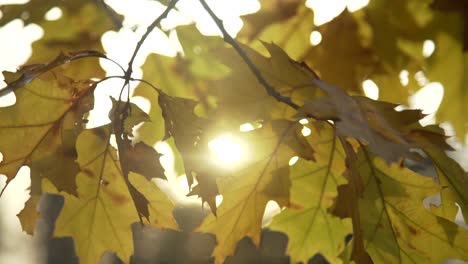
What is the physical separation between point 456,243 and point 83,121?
23.7 inches

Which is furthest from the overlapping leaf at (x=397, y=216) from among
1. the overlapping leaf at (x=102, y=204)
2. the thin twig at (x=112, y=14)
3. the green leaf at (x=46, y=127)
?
the thin twig at (x=112, y=14)

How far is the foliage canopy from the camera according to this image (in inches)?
39.9

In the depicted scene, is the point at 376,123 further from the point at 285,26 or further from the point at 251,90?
the point at 285,26

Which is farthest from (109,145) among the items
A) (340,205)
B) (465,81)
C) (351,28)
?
(465,81)

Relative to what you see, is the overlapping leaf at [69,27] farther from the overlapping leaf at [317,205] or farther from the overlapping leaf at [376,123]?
the overlapping leaf at [376,123]

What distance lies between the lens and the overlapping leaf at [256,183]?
3.38ft

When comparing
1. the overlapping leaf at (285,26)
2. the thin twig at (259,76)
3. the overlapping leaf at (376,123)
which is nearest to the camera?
the overlapping leaf at (376,123)

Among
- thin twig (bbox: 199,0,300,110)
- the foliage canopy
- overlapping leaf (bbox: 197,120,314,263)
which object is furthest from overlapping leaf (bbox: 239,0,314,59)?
overlapping leaf (bbox: 197,120,314,263)

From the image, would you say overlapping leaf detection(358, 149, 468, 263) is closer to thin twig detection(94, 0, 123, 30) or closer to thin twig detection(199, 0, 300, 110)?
thin twig detection(199, 0, 300, 110)

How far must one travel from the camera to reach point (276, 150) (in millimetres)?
1042

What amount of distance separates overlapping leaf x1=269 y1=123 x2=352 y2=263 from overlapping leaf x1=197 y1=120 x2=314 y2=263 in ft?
0.20

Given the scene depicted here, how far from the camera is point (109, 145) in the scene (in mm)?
1138

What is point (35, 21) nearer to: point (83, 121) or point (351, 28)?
point (83, 121)

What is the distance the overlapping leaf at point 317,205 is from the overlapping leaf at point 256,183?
0.06 m
